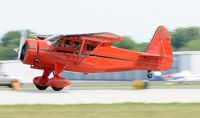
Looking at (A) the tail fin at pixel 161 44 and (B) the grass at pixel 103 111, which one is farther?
(A) the tail fin at pixel 161 44

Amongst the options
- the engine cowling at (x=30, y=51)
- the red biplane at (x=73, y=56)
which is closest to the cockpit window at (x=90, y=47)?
the red biplane at (x=73, y=56)

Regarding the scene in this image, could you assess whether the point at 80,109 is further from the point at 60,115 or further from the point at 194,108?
the point at 194,108

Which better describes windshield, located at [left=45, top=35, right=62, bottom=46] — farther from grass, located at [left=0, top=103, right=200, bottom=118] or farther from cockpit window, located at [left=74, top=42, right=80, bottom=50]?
grass, located at [left=0, top=103, right=200, bottom=118]

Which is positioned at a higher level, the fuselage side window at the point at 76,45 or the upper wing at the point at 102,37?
the upper wing at the point at 102,37

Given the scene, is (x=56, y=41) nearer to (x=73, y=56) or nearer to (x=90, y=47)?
(x=73, y=56)

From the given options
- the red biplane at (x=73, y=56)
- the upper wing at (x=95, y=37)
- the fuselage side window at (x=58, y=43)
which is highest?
the upper wing at (x=95, y=37)

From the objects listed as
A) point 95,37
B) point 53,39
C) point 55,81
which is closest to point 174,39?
point 95,37

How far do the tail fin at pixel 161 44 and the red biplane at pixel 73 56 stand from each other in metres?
1.65

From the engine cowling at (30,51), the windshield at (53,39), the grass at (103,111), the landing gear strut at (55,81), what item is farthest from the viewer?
the windshield at (53,39)

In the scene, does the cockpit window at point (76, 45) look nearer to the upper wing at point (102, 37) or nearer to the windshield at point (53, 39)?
the upper wing at point (102, 37)

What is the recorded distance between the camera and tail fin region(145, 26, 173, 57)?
1300 inches

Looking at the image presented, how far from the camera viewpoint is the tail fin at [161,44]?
3303cm

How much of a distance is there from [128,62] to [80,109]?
48.6 feet

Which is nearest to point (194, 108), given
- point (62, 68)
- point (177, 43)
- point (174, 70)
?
point (62, 68)
